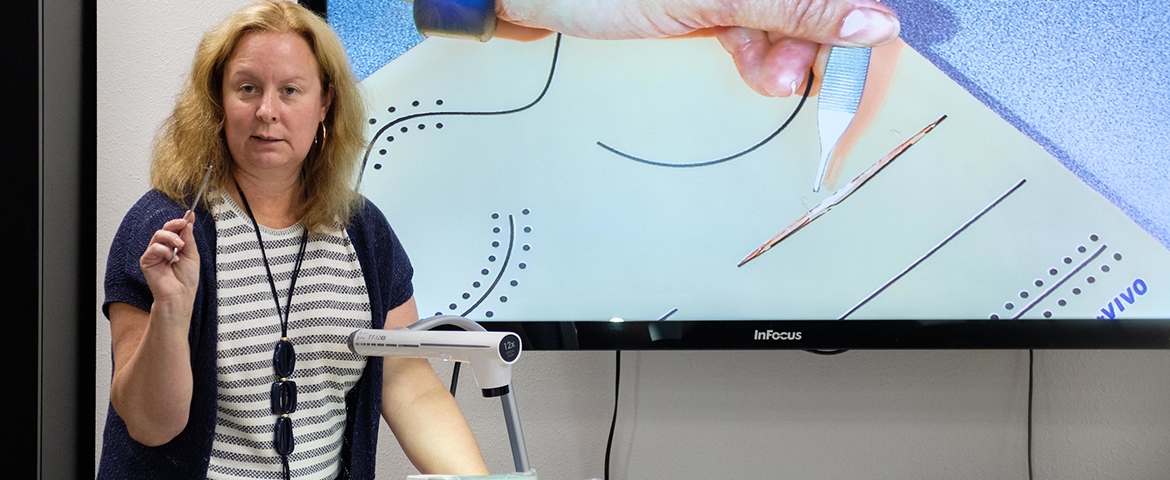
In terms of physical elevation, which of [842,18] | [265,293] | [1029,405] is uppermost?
[842,18]

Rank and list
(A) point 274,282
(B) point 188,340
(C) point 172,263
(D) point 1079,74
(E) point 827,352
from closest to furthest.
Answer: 1. (C) point 172,263
2. (B) point 188,340
3. (A) point 274,282
4. (D) point 1079,74
5. (E) point 827,352

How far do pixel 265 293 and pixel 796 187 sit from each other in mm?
802

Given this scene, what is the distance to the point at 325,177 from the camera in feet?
3.33

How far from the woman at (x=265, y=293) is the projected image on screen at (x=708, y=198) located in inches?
9.7

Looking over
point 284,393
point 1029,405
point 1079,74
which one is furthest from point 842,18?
point 284,393

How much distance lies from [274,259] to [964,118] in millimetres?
1048

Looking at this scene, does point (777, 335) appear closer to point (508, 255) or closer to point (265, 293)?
point (508, 255)

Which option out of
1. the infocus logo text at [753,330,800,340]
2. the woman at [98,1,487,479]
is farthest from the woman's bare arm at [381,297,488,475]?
the infocus logo text at [753,330,800,340]

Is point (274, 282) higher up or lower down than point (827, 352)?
higher up

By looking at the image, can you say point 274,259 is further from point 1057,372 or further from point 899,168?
point 1057,372

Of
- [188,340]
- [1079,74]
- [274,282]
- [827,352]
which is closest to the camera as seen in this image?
[188,340]

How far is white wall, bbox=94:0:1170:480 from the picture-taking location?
4.47 ft

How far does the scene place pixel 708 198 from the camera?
127 cm

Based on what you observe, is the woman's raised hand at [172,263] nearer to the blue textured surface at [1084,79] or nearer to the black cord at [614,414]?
the black cord at [614,414]
